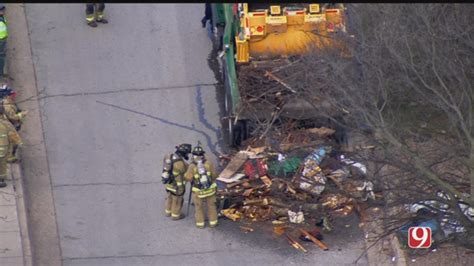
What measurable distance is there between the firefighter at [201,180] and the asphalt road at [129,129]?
504mm

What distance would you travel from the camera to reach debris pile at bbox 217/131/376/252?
2148 centimetres

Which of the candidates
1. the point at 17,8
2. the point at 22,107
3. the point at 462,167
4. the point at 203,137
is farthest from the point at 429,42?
the point at 17,8

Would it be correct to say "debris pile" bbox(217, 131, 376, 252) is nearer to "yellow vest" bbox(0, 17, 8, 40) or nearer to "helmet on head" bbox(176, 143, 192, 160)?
"helmet on head" bbox(176, 143, 192, 160)

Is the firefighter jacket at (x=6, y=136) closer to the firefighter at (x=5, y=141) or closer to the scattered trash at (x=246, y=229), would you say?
the firefighter at (x=5, y=141)

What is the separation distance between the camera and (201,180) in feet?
68.6

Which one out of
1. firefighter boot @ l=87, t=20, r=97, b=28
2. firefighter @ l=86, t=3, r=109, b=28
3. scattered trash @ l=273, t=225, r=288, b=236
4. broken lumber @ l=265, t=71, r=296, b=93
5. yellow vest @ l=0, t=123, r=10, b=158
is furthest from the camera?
firefighter boot @ l=87, t=20, r=97, b=28

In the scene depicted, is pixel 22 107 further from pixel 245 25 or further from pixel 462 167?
pixel 462 167

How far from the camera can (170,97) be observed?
81.3 feet

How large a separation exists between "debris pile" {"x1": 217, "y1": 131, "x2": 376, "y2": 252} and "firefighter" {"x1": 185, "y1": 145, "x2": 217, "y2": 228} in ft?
1.87

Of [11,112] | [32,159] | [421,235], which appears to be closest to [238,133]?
[32,159]

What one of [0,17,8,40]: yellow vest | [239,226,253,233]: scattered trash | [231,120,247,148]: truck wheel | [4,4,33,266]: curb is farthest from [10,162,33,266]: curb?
[231,120,247,148]: truck wheel

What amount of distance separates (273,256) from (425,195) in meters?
2.94

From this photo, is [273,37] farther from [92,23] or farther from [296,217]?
[92,23]

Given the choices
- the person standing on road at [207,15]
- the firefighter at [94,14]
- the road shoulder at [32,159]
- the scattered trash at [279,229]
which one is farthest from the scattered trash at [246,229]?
the firefighter at [94,14]
